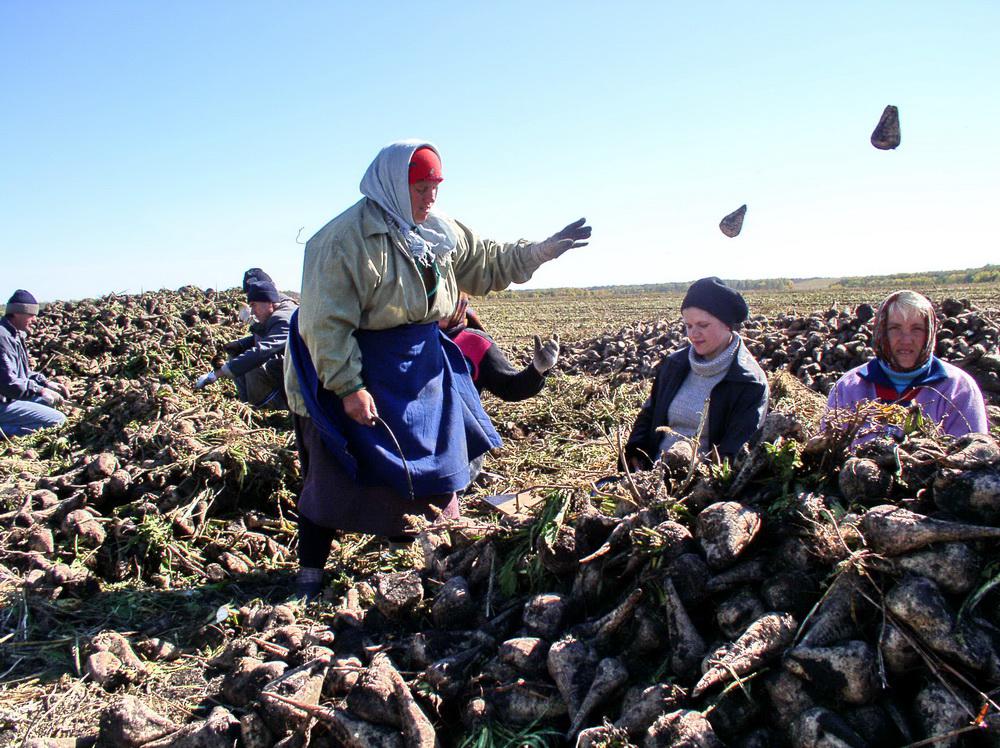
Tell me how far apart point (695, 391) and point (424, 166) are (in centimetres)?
176

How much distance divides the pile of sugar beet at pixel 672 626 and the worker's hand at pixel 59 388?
5900mm

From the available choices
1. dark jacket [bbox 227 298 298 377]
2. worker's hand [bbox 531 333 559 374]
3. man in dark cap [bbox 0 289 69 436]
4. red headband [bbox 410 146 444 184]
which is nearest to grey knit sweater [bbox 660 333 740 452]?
worker's hand [bbox 531 333 559 374]

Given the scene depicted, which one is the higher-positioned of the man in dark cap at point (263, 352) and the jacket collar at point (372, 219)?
the jacket collar at point (372, 219)

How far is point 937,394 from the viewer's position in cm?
366

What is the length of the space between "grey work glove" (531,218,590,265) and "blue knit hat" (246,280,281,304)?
102 inches

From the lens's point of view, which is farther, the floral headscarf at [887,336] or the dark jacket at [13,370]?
the dark jacket at [13,370]

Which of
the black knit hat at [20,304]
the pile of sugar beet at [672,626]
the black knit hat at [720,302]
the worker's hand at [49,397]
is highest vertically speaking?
the black knit hat at [20,304]

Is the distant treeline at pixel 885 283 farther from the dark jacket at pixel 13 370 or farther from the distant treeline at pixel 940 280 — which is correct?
the dark jacket at pixel 13 370

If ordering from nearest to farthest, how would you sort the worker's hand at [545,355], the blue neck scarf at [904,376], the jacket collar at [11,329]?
the blue neck scarf at [904,376]
the worker's hand at [545,355]
the jacket collar at [11,329]

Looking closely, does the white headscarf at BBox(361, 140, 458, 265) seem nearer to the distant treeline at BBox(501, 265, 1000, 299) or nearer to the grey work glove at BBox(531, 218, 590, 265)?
the grey work glove at BBox(531, 218, 590, 265)

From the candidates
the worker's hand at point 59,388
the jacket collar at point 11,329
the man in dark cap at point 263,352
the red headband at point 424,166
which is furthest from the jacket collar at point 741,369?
the worker's hand at point 59,388

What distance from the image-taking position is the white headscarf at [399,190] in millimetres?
3473

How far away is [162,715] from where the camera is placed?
2629mm

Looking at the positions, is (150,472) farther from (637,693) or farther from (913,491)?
(913,491)
